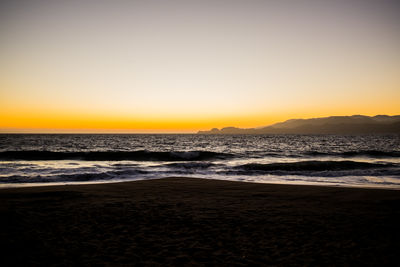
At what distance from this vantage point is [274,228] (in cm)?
743

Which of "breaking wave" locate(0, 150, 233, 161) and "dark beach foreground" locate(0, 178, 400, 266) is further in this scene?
"breaking wave" locate(0, 150, 233, 161)

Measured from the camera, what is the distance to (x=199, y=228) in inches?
294

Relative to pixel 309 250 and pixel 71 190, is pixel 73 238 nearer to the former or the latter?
pixel 309 250

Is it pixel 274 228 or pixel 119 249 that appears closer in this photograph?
pixel 119 249

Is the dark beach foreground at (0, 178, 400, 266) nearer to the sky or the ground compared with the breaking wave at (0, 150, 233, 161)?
nearer to the sky

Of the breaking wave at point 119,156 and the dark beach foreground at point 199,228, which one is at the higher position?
the dark beach foreground at point 199,228

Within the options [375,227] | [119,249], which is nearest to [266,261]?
[119,249]

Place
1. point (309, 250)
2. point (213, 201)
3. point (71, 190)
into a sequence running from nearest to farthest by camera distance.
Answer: point (309, 250)
point (213, 201)
point (71, 190)

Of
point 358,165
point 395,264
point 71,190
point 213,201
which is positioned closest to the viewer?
point 395,264

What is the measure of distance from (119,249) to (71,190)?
831cm

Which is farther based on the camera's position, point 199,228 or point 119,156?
point 119,156

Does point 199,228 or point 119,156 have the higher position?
point 199,228

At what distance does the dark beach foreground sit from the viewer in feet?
18.3

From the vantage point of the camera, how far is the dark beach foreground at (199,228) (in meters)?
5.58
